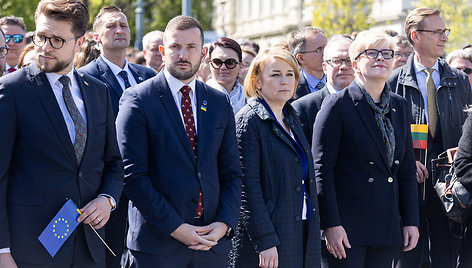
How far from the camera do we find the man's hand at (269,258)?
17.0 ft

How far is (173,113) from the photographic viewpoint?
16.1ft

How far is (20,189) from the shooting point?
4.30m

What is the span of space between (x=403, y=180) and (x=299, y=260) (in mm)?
1202

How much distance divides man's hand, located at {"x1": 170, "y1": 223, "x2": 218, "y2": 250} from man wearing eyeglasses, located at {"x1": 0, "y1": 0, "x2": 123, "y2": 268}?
0.45 metres

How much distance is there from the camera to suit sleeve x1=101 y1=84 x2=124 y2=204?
4.68 metres

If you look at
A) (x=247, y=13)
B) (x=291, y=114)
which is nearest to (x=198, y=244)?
(x=291, y=114)

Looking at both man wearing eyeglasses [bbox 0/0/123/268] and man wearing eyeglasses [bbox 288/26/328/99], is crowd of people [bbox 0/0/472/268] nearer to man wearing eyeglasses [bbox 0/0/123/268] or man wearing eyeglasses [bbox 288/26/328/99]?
man wearing eyeglasses [bbox 0/0/123/268]

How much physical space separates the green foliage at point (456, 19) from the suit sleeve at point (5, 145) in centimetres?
2281

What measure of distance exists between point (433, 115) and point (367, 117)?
1507mm

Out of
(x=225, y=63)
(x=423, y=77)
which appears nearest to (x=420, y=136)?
(x=423, y=77)

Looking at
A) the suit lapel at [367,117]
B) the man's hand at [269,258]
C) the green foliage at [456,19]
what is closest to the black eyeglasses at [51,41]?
the man's hand at [269,258]

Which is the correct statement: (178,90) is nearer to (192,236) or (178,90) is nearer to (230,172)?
(230,172)

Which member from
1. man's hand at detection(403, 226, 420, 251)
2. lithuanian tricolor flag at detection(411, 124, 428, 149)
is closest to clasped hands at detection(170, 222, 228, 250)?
man's hand at detection(403, 226, 420, 251)

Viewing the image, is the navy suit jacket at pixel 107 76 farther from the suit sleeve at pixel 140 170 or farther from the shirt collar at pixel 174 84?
the suit sleeve at pixel 140 170
